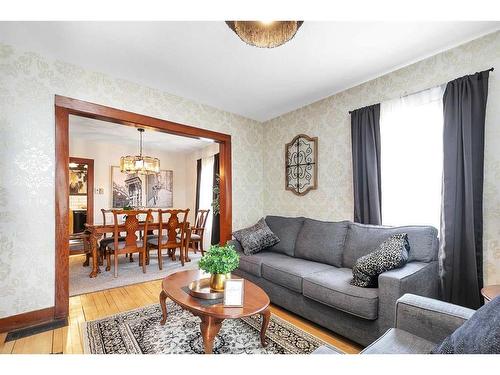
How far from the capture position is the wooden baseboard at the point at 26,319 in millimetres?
2072

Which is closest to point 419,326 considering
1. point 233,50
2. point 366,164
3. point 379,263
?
point 379,263

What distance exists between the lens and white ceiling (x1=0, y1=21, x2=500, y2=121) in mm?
1910

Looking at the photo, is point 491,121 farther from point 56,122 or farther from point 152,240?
point 152,240

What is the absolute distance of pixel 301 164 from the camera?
3547 mm

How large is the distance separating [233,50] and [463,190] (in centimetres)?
226

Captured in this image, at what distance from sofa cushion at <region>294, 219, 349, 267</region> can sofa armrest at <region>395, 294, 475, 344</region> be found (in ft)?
3.92

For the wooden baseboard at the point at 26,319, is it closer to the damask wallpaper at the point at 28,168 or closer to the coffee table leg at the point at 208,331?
the damask wallpaper at the point at 28,168

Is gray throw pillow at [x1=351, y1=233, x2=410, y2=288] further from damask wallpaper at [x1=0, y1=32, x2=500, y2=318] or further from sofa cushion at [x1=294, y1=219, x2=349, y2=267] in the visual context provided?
damask wallpaper at [x1=0, y1=32, x2=500, y2=318]

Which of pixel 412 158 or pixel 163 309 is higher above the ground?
pixel 412 158

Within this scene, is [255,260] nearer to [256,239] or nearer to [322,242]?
[256,239]

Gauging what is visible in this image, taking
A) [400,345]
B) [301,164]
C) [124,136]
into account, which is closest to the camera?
[400,345]
